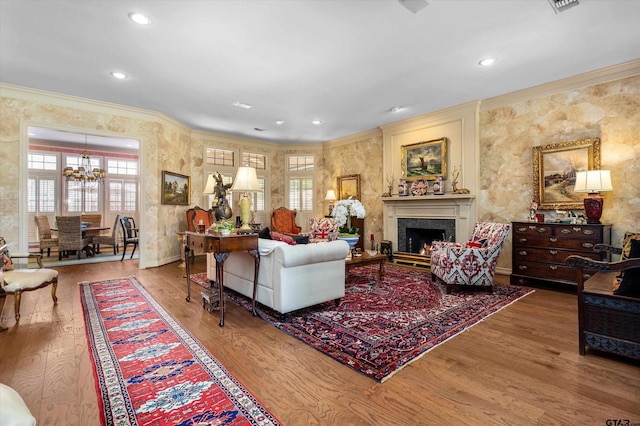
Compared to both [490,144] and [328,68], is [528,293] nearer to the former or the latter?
[490,144]


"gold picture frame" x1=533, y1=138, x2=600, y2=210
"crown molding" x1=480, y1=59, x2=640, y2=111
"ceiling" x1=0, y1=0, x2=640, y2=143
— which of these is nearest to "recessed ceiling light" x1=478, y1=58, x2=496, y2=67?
"ceiling" x1=0, y1=0, x2=640, y2=143

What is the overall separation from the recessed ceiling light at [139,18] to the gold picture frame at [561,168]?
5.32 m

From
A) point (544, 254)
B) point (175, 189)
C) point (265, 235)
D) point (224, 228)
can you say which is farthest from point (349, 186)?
point (224, 228)

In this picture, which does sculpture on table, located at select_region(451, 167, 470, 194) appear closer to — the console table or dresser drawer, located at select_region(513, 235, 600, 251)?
dresser drawer, located at select_region(513, 235, 600, 251)

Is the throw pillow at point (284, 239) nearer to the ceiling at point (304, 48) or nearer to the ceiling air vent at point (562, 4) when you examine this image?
the ceiling at point (304, 48)

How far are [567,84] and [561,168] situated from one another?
120 centimetres

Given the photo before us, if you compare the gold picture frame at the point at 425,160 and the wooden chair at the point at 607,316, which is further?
the gold picture frame at the point at 425,160

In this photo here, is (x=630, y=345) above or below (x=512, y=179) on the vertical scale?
below

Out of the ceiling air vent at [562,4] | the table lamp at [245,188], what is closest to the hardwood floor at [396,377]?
the table lamp at [245,188]

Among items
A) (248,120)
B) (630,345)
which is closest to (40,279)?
(248,120)

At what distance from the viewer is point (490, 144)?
5262mm

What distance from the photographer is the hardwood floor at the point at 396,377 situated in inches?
65.5

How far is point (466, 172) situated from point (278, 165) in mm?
4949

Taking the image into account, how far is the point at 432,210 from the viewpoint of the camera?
19.5 ft
